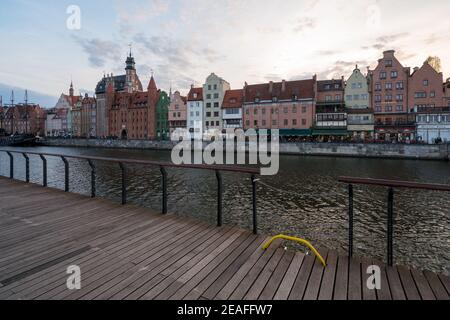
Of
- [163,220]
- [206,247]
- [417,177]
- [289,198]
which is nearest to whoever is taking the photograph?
[206,247]

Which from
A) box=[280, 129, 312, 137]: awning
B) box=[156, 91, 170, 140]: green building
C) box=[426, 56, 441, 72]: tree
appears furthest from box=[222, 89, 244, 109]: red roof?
box=[426, 56, 441, 72]: tree

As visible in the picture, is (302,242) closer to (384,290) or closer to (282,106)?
(384,290)

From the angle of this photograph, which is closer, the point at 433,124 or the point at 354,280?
the point at 354,280

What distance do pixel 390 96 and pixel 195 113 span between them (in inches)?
1598

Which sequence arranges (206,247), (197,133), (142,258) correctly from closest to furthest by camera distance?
1. (142,258)
2. (206,247)
3. (197,133)

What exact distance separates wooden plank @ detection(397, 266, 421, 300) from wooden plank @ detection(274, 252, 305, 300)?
118 cm

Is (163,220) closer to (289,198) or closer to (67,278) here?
(67,278)

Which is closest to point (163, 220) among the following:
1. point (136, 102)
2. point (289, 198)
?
point (289, 198)

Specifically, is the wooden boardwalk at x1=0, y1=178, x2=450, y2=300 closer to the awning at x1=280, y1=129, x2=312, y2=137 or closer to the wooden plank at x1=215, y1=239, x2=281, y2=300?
the wooden plank at x1=215, y1=239, x2=281, y2=300

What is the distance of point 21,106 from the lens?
11000 cm

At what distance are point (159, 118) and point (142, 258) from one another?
7182 cm

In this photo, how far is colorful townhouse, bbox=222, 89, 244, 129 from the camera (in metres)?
55.6

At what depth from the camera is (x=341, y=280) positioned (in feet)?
10.1

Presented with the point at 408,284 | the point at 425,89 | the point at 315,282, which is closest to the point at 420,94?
the point at 425,89
